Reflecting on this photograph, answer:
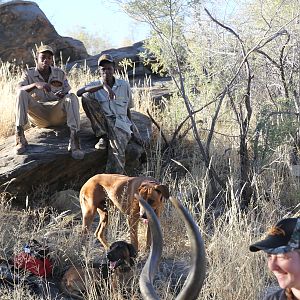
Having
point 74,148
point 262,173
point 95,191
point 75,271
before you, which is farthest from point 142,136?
point 75,271

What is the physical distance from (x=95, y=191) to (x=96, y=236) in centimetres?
49

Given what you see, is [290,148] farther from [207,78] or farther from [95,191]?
[95,191]

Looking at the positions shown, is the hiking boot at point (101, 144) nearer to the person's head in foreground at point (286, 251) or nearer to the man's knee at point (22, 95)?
the man's knee at point (22, 95)

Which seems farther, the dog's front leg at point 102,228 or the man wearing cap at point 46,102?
the man wearing cap at point 46,102

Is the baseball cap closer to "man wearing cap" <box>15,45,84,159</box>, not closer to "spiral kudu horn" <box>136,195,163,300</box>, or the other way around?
"spiral kudu horn" <box>136,195,163,300</box>

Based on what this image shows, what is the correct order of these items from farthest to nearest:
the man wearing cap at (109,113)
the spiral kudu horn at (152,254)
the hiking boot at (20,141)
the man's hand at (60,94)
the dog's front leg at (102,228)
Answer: the man wearing cap at (109,113), the man's hand at (60,94), the hiking boot at (20,141), the dog's front leg at (102,228), the spiral kudu horn at (152,254)

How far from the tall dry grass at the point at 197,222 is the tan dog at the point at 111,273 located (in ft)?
0.45

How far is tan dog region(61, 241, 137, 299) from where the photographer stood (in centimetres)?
557

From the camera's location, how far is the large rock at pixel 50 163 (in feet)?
26.6

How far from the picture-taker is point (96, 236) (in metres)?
6.97

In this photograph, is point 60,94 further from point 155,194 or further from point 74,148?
point 155,194

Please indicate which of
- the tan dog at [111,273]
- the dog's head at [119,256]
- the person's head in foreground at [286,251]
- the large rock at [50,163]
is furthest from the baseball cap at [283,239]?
the large rock at [50,163]

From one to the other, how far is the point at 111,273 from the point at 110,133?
11.0 feet

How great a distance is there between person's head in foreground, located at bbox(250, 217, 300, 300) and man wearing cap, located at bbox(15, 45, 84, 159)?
18.8ft
